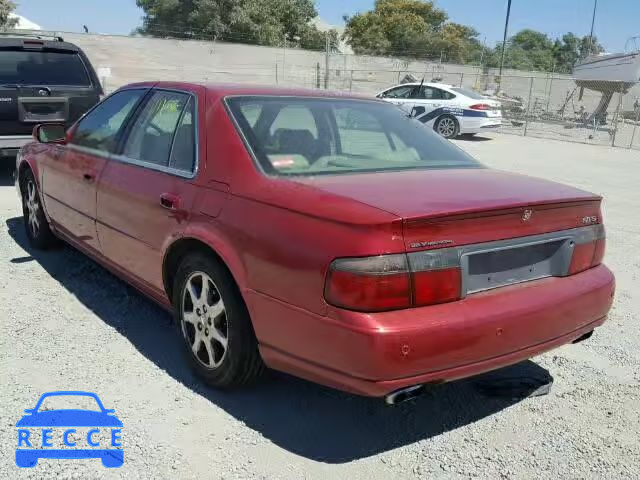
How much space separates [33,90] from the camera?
25.8 feet

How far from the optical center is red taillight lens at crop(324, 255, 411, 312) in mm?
2369

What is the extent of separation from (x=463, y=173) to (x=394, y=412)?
4.20 ft

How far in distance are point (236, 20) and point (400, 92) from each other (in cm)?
3295

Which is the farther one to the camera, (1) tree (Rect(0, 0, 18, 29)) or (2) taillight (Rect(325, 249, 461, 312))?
(1) tree (Rect(0, 0, 18, 29))

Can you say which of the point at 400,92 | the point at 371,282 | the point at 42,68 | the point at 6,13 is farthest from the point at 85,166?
the point at 6,13

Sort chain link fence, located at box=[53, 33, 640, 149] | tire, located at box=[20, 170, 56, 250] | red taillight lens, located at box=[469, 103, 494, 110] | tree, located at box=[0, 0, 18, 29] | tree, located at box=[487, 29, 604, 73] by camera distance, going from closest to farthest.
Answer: tire, located at box=[20, 170, 56, 250], red taillight lens, located at box=[469, 103, 494, 110], chain link fence, located at box=[53, 33, 640, 149], tree, located at box=[0, 0, 18, 29], tree, located at box=[487, 29, 604, 73]

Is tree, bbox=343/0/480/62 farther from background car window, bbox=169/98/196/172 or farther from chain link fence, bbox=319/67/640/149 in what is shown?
background car window, bbox=169/98/196/172

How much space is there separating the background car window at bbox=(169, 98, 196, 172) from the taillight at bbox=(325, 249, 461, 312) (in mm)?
1246

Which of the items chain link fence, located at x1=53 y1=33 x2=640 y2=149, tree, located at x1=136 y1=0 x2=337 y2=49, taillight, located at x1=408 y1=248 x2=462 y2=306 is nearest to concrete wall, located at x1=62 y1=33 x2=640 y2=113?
chain link fence, located at x1=53 y1=33 x2=640 y2=149

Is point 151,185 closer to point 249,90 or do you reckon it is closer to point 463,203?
point 249,90

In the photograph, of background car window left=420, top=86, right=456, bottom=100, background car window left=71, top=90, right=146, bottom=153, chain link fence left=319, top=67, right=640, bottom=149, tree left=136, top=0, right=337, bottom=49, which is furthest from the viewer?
tree left=136, top=0, right=337, bottom=49

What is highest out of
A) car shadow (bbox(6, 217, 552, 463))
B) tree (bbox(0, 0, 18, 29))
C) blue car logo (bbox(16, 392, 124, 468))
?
tree (bbox(0, 0, 18, 29))

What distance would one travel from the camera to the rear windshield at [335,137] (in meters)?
3.14

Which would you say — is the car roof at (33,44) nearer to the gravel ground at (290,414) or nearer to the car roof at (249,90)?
the gravel ground at (290,414)
